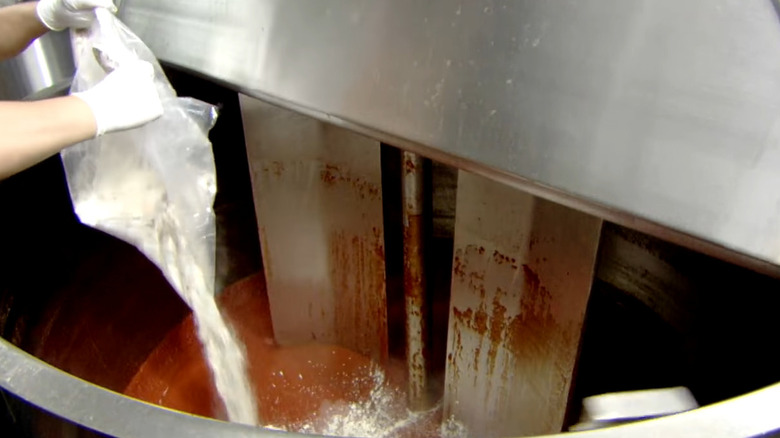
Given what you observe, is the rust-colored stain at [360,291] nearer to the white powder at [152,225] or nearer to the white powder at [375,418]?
the white powder at [375,418]

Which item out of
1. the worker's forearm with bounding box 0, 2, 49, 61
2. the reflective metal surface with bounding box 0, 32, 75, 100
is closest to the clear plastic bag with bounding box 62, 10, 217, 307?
the worker's forearm with bounding box 0, 2, 49, 61

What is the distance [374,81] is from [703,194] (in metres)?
0.29

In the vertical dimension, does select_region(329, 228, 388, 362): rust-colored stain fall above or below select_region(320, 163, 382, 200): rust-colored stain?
below

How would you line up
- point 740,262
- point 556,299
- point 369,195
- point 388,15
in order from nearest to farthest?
point 740,262 → point 388,15 → point 556,299 → point 369,195

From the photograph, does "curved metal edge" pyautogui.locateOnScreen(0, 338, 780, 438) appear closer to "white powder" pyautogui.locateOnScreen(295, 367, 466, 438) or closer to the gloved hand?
the gloved hand

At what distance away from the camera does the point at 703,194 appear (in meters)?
0.45

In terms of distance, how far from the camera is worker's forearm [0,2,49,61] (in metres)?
0.74

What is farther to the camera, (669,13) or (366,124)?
(366,124)

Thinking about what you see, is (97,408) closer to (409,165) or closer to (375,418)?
(409,165)

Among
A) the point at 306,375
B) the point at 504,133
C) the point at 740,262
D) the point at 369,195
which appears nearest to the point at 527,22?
the point at 504,133

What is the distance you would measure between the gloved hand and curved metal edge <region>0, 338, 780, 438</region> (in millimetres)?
373

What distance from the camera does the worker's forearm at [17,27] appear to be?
2.43 feet

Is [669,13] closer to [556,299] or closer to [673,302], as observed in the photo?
[556,299]

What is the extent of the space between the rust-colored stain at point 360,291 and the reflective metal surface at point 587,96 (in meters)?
0.35
